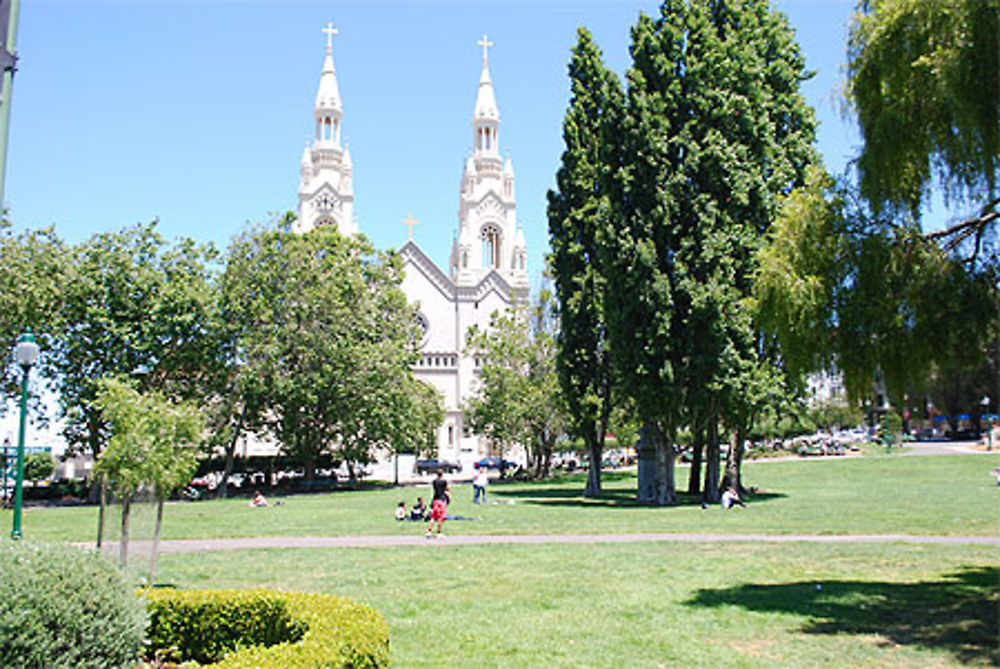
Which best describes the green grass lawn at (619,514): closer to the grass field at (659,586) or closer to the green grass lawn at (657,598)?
the grass field at (659,586)

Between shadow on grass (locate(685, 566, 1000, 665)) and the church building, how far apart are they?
6458cm

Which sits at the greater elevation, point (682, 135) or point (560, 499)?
point (682, 135)

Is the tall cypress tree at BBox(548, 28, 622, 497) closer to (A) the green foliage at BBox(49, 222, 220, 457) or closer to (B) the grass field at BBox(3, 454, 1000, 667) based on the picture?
(B) the grass field at BBox(3, 454, 1000, 667)

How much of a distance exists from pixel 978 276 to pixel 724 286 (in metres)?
14.8

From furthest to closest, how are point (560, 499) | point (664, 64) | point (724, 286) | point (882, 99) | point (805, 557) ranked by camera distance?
point (560, 499), point (664, 64), point (724, 286), point (805, 557), point (882, 99)

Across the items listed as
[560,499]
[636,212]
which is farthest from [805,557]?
[560,499]

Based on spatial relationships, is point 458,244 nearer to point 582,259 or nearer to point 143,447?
point 582,259

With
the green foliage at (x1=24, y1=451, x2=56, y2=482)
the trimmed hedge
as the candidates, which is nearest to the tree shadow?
the trimmed hedge

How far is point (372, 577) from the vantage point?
12570 mm

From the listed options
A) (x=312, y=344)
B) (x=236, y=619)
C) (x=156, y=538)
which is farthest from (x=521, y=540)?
(x=312, y=344)

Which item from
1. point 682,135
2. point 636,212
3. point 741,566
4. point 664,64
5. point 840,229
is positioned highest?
point 664,64

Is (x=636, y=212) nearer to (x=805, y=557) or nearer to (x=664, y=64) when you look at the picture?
(x=664, y=64)

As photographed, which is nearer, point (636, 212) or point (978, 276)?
point (978, 276)

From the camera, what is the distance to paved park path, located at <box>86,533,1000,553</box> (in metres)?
16.3
